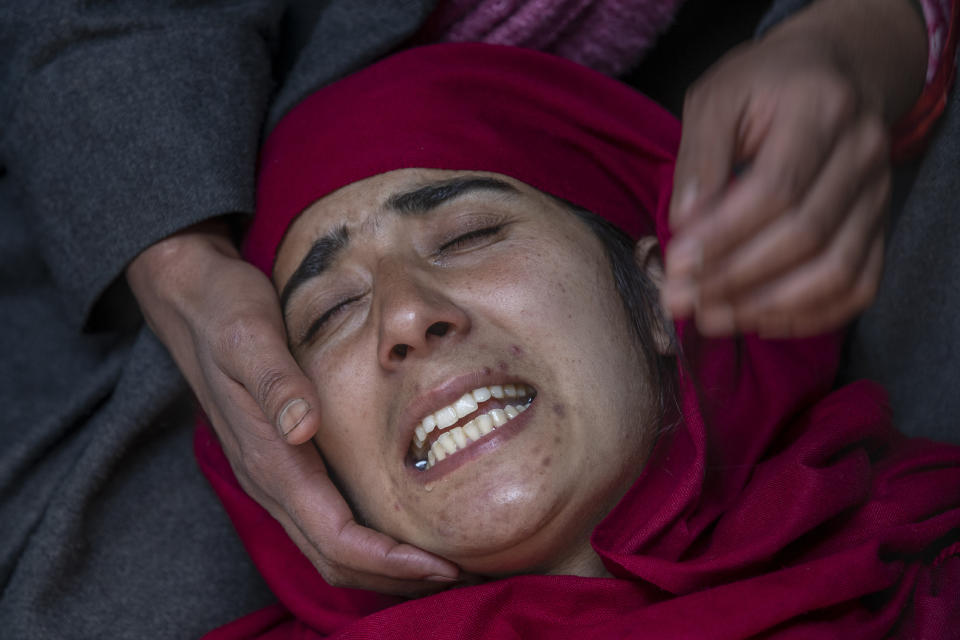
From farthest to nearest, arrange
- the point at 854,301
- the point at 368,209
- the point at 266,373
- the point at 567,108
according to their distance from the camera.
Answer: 1. the point at 567,108
2. the point at 368,209
3. the point at 266,373
4. the point at 854,301

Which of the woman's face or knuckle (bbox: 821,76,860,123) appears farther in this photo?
the woman's face

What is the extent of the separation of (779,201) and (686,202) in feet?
0.27

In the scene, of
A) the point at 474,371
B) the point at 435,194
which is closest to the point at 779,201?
the point at 474,371

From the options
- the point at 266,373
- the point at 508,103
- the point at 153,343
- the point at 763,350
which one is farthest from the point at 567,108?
the point at 153,343

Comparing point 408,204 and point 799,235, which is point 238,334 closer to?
point 408,204

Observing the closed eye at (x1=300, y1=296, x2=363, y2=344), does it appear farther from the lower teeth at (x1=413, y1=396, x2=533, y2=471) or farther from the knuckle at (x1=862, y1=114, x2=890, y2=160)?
the knuckle at (x1=862, y1=114, x2=890, y2=160)

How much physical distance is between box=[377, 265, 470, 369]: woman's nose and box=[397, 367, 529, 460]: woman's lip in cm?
5

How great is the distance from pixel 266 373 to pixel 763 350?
29.8 inches

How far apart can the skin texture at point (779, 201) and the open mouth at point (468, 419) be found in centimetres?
39

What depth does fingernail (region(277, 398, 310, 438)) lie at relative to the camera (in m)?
1.15

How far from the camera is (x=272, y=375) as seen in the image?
122 centimetres

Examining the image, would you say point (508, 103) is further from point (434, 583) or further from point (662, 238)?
point (434, 583)

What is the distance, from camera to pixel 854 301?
847mm

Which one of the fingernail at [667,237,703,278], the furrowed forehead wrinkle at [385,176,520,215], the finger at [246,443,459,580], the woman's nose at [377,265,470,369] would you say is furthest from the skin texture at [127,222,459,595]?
the fingernail at [667,237,703,278]
